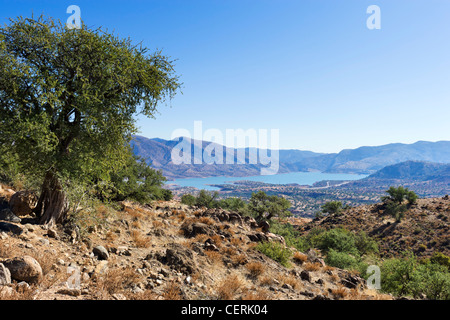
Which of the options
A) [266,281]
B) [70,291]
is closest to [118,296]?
[70,291]

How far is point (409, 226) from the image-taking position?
176 feet

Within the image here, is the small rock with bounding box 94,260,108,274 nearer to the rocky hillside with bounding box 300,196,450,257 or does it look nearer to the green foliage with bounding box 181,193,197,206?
the green foliage with bounding box 181,193,197,206

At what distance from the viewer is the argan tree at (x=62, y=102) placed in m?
7.98

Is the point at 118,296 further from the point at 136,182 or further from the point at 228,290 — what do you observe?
the point at 136,182

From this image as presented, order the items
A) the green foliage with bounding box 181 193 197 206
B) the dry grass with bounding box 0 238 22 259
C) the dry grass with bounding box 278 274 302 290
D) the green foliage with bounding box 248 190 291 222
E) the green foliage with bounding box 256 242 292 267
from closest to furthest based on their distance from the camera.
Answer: the dry grass with bounding box 0 238 22 259 → the dry grass with bounding box 278 274 302 290 → the green foliage with bounding box 256 242 292 267 → the green foliage with bounding box 248 190 291 222 → the green foliage with bounding box 181 193 197 206

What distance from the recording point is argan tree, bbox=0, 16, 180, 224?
798 cm

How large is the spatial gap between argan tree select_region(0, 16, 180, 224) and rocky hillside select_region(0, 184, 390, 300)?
1559mm

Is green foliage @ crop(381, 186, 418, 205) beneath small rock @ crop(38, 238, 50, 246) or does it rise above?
beneath

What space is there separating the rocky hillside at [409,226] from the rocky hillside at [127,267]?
44430 millimetres

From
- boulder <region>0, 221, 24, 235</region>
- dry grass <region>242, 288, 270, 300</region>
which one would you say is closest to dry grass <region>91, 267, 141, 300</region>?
dry grass <region>242, 288, 270, 300</region>

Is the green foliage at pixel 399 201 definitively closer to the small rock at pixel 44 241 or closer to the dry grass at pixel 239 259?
the dry grass at pixel 239 259

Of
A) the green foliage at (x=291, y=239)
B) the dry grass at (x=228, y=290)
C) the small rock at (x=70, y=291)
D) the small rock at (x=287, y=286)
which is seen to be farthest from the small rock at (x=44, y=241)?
the green foliage at (x=291, y=239)

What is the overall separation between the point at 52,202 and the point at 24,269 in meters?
5.07
